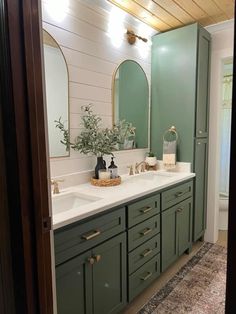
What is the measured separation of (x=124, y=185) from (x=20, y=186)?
1254 millimetres

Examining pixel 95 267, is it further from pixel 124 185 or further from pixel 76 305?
pixel 124 185

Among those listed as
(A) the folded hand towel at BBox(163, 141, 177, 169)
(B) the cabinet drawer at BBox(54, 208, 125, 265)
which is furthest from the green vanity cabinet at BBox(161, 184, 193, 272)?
(B) the cabinet drawer at BBox(54, 208, 125, 265)

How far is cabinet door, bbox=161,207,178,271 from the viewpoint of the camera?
205 centimetres

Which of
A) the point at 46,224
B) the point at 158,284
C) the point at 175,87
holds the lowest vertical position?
the point at 158,284

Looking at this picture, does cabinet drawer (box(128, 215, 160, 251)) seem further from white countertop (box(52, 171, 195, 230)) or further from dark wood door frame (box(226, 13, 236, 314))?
dark wood door frame (box(226, 13, 236, 314))

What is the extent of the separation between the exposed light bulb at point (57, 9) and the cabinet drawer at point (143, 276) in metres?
1.89

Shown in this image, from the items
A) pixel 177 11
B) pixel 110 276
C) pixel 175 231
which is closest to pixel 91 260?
pixel 110 276

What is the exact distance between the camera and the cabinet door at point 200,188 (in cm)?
256

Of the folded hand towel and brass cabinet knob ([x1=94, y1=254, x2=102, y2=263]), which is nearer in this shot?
brass cabinet knob ([x1=94, y1=254, x2=102, y2=263])

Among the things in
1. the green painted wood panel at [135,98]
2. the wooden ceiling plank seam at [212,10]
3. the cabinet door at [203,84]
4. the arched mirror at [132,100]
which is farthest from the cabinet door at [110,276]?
the wooden ceiling plank seam at [212,10]

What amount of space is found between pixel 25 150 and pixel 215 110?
2.34 metres

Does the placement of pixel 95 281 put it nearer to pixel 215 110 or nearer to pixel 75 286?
pixel 75 286

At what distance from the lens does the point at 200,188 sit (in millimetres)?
2652

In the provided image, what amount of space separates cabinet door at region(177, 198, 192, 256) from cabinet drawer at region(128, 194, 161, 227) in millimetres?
439
